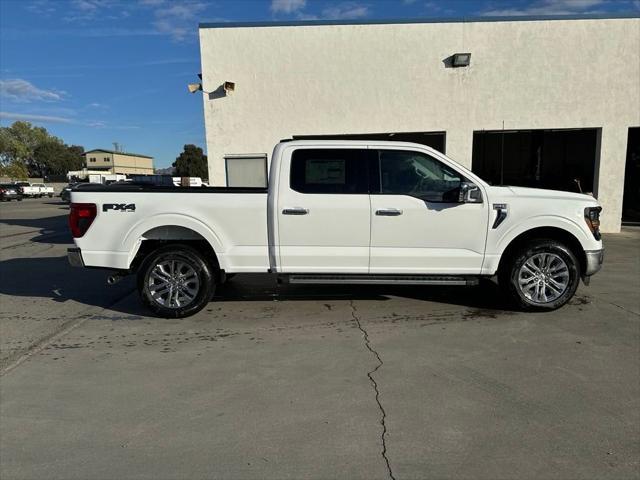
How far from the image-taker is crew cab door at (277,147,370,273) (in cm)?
546

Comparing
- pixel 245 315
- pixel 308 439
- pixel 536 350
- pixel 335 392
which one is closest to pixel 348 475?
pixel 308 439

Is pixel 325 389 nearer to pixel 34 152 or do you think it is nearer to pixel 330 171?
pixel 330 171

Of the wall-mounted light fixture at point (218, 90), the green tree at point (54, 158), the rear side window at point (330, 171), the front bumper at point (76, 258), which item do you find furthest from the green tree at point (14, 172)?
the rear side window at point (330, 171)

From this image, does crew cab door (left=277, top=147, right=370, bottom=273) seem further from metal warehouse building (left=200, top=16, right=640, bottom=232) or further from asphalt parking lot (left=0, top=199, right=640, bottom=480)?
metal warehouse building (left=200, top=16, right=640, bottom=232)

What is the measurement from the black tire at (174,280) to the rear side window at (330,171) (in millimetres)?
1498

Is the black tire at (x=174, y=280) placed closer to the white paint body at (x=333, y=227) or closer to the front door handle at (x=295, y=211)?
the white paint body at (x=333, y=227)

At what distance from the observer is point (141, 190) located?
554 centimetres

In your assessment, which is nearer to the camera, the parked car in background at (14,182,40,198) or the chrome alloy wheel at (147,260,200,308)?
the chrome alloy wheel at (147,260,200,308)

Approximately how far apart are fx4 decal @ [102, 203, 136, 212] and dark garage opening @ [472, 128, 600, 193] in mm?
15758

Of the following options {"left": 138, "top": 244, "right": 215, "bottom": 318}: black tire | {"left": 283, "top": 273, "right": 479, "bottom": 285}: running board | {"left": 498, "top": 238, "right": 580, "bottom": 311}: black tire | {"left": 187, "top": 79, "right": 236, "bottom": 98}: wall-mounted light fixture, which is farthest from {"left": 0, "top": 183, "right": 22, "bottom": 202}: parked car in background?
{"left": 498, "top": 238, "right": 580, "bottom": 311}: black tire

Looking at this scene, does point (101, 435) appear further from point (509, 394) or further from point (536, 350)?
point (536, 350)

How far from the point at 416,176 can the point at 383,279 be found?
4.32 feet

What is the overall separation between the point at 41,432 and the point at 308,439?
1923 mm

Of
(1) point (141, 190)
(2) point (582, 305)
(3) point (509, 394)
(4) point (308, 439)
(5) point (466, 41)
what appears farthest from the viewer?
(5) point (466, 41)
